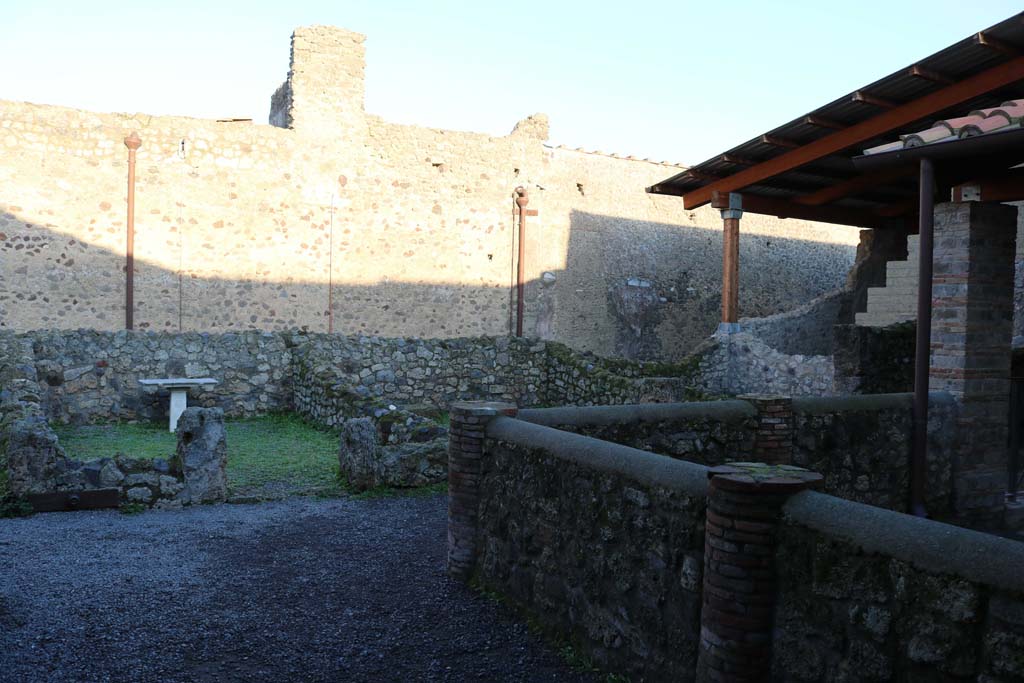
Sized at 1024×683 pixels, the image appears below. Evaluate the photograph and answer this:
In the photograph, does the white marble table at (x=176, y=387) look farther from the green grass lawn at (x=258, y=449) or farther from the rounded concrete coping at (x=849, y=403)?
the rounded concrete coping at (x=849, y=403)

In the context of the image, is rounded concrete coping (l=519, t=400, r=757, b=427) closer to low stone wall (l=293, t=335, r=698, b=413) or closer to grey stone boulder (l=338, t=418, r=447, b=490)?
grey stone boulder (l=338, t=418, r=447, b=490)

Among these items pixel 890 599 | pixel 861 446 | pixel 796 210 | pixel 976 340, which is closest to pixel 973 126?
pixel 976 340

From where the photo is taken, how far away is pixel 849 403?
6508mm

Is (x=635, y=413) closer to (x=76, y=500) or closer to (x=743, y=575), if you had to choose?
(x=743, y=575)

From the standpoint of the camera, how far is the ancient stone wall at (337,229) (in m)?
15.8

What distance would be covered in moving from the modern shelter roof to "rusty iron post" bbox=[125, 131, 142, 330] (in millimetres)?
9460

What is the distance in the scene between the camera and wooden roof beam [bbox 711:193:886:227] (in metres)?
13.2

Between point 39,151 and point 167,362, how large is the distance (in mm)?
5536

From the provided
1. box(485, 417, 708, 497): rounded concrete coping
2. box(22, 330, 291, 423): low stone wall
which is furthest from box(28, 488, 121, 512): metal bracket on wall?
box(22, 330, 291, 423): low stone wall

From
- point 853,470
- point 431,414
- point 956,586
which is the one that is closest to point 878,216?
point 431,414

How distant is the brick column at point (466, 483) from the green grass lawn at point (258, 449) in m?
2.77

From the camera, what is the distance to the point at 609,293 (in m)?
22.1

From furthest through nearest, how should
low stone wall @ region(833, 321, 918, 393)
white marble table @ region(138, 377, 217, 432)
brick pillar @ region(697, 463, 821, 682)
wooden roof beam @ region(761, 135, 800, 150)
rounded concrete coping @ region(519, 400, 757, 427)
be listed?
white marble table @ region(138, 377, 217, 432), wooden roof beam @ region(761, 135, 800, 150), low stone wall @ region(833, 321, 918, 393), rounded concrete coping @ region(519, 400, 757, 427), brick pillar @ region(697, 463, 821, 682)

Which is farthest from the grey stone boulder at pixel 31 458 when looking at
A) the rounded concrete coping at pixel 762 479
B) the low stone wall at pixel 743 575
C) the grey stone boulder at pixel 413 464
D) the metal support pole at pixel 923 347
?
the metal support pole at pixel 923 347
